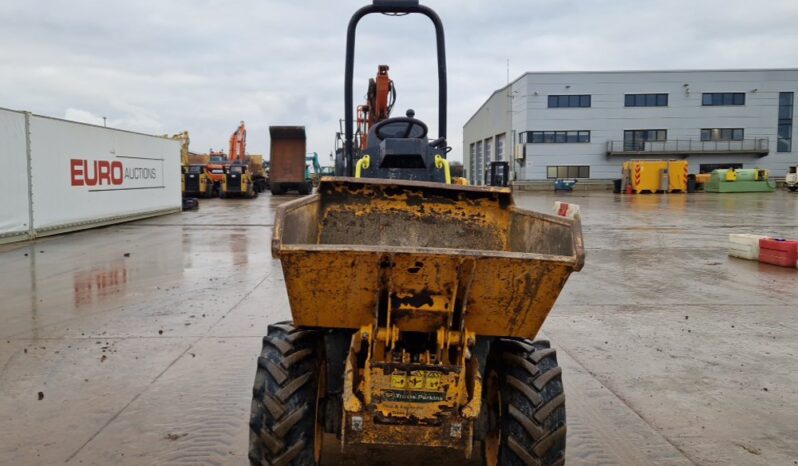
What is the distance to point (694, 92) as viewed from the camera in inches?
2007

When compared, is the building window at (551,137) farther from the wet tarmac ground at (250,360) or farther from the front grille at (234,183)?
the wet tarmac ground at (250,360)

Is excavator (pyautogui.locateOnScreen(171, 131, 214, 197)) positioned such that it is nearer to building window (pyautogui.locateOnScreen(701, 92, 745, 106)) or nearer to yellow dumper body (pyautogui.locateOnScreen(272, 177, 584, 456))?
yellow dumper body (pyautogui.locateOnScreen(272, 177, 584, 456))

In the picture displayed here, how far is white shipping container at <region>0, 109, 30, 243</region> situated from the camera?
12.7 m

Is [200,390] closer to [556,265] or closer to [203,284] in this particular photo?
[556,265]

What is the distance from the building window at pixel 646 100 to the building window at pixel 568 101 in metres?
3.32

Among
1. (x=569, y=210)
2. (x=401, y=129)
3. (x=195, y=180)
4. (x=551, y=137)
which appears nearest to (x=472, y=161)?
(x=551, y=137)

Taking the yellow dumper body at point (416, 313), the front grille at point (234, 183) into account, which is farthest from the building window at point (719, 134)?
the yellow dumper body at point (416, 313)

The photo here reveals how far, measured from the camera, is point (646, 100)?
51.3 m

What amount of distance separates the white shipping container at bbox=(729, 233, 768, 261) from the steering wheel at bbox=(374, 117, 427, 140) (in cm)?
728

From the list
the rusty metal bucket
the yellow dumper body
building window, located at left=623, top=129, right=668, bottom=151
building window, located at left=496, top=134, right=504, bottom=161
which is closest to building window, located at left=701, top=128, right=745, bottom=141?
building window, located at left=623, top=129, right=668, bottom=151

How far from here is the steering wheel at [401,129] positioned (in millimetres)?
6234

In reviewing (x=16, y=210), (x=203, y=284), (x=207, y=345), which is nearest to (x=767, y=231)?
(x=203, y=284)

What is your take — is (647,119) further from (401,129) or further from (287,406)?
(287,406)

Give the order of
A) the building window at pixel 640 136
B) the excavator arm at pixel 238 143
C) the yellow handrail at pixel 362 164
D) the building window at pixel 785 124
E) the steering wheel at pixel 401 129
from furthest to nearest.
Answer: the building window at pixel 785 124 → the building window at pixel 640 136 → the excavator arm at pixel 238 143 → the steering wheel at pixel 401 129 → the yellow handrail at pixel 362 164
